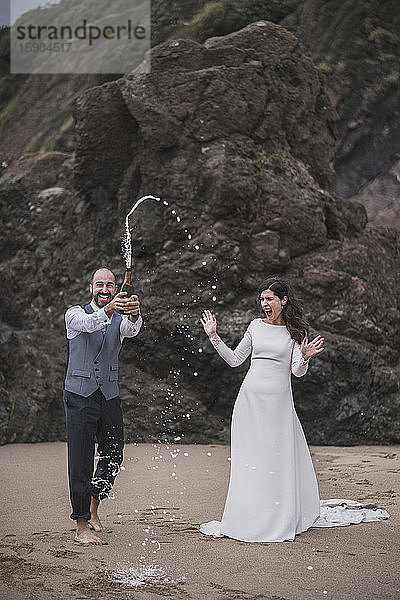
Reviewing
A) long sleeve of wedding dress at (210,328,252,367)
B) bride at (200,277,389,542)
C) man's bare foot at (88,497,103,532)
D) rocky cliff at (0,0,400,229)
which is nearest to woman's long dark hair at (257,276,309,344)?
bride at (200,277,389,542)

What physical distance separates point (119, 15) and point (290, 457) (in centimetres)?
1695

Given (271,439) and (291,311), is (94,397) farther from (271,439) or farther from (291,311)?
(291,311)

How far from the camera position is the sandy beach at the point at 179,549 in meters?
3.89

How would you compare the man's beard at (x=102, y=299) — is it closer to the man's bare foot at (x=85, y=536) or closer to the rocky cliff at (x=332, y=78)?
the man's bare foot at (x=85, y=536)

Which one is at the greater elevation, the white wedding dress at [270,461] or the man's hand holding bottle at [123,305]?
the man's hand holding bottle at [123,305]

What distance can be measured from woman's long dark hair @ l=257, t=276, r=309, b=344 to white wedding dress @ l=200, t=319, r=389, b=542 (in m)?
0.06

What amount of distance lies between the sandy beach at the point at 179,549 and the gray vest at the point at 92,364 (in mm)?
994

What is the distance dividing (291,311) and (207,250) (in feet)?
15.1

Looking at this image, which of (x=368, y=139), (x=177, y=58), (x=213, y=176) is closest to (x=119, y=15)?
(x=368, y=139)

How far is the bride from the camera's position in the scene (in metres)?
5.03

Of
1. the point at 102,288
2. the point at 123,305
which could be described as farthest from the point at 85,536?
the point at 102,288

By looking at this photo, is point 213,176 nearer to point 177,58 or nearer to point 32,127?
point 177,58

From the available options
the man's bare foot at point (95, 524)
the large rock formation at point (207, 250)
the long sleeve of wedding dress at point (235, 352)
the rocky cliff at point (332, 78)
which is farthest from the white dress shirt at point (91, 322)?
the rocky cliff at point (332, 78)

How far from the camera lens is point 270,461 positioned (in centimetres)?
516
